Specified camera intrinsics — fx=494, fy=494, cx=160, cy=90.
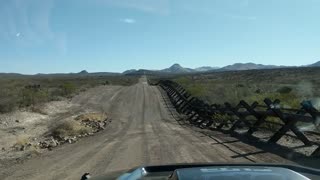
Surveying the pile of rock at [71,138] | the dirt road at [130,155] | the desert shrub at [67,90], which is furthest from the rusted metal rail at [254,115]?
the desert shrub at [67,90]

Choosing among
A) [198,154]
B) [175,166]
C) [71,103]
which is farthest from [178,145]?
[71,103]

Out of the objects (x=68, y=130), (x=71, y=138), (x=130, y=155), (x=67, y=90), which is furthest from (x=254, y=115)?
(x=67, y=90)

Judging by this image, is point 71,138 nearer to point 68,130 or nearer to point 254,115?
point 68,130

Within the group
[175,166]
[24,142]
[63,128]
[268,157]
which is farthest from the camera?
[63,128]

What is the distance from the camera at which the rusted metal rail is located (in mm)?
13525

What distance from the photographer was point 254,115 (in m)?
17.9

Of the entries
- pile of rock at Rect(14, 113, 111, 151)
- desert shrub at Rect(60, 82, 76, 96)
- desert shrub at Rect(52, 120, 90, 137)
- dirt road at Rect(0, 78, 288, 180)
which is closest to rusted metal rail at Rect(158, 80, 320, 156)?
dirt road at Rect(0, 78, 288, 180)

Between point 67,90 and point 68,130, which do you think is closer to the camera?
point 68,130

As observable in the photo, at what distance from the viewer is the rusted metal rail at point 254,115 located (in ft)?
44.4

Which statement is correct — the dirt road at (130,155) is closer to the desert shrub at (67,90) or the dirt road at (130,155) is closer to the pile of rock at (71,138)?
the pile of rock at (71,138)

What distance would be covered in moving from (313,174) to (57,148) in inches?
575

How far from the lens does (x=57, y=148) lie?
57.3 ft

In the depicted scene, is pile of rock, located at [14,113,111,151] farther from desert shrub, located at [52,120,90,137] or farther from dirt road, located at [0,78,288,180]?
dirt road, located at [0,78,288,180]

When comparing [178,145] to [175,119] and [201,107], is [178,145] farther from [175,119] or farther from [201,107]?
[175,119]
